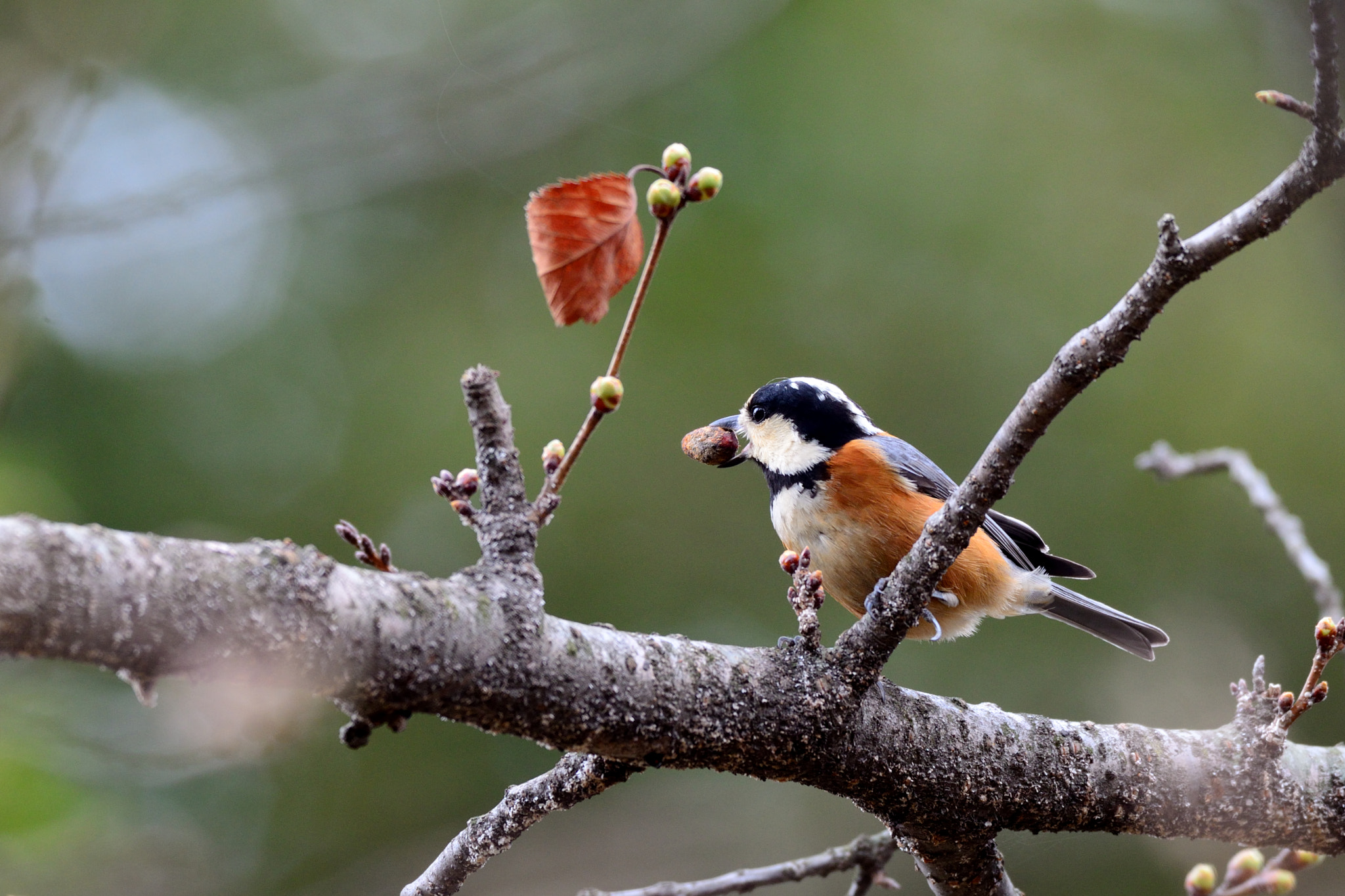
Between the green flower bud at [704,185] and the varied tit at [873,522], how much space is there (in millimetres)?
1319

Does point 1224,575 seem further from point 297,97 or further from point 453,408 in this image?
point 297,97

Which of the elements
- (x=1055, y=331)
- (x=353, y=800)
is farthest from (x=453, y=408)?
(x=1055, y=331)

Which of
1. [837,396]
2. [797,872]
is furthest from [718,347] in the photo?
[797,872]

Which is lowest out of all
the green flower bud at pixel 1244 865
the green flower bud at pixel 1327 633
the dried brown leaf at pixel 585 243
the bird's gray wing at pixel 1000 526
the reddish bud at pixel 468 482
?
the green flower bud at pixel 1244 865

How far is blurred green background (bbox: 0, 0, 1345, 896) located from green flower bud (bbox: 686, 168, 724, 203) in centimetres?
350

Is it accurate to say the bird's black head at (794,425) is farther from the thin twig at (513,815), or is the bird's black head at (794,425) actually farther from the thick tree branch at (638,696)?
the thin twig at (513,815)

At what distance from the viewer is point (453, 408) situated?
5320 mm

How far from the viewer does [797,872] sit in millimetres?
2350

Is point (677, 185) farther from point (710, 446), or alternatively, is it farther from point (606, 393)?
point (710, 446)

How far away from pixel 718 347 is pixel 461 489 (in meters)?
3.87

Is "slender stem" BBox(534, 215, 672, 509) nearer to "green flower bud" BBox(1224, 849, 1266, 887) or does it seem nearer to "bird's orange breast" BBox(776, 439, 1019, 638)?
"bird's orange breast" BBox(776, 439, 1019, 638)

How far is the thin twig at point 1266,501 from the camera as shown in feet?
8.77

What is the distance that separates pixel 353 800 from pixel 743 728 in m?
4.43

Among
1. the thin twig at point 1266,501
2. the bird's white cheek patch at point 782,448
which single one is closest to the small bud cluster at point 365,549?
the bird's white cheek patch at point 782,448
